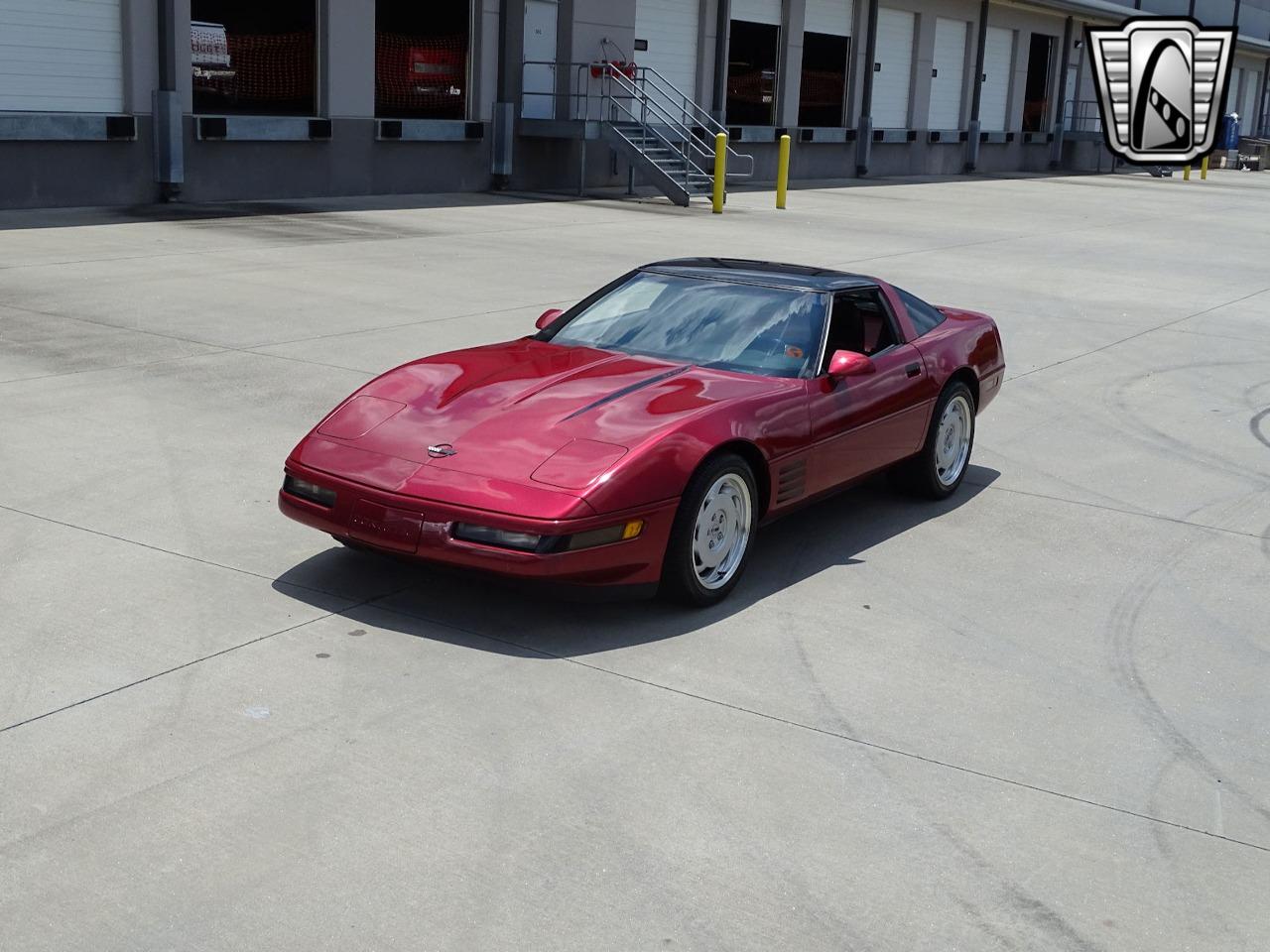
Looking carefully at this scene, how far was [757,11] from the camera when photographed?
33750 millimetres

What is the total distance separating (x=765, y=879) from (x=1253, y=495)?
534 cm

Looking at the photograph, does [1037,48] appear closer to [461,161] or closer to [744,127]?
[744,127]

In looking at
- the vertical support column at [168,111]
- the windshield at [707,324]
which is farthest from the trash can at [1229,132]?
the windshield at [707,324]

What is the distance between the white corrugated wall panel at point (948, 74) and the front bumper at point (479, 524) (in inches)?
1507

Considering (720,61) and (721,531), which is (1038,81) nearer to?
(720,61)

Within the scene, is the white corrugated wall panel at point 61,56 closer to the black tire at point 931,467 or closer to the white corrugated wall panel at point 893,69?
the black tire at point 931,467

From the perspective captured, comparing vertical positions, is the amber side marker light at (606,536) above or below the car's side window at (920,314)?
below

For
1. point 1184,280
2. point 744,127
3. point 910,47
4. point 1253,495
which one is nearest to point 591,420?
point 1253,495

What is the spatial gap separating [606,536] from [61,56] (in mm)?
17389

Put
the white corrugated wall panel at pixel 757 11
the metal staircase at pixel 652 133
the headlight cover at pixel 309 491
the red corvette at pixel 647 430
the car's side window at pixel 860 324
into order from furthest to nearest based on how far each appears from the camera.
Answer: the white corrugated wall panel at pixel 757 11
the metal staircase at pixel 652 133
the car's side window at pixel 860 324
the headlight cover at pixel 309 491
the red corvette at pixel 647 430

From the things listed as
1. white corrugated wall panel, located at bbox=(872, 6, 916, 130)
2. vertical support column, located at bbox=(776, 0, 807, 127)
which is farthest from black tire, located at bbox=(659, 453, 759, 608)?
white corrugated wall panel, located at bbox=(872, 6, 916, 130)

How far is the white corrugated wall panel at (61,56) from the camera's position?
19.7 meters

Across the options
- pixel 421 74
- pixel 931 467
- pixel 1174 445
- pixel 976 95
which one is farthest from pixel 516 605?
pixel 976 95

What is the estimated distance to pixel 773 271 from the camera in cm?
745
